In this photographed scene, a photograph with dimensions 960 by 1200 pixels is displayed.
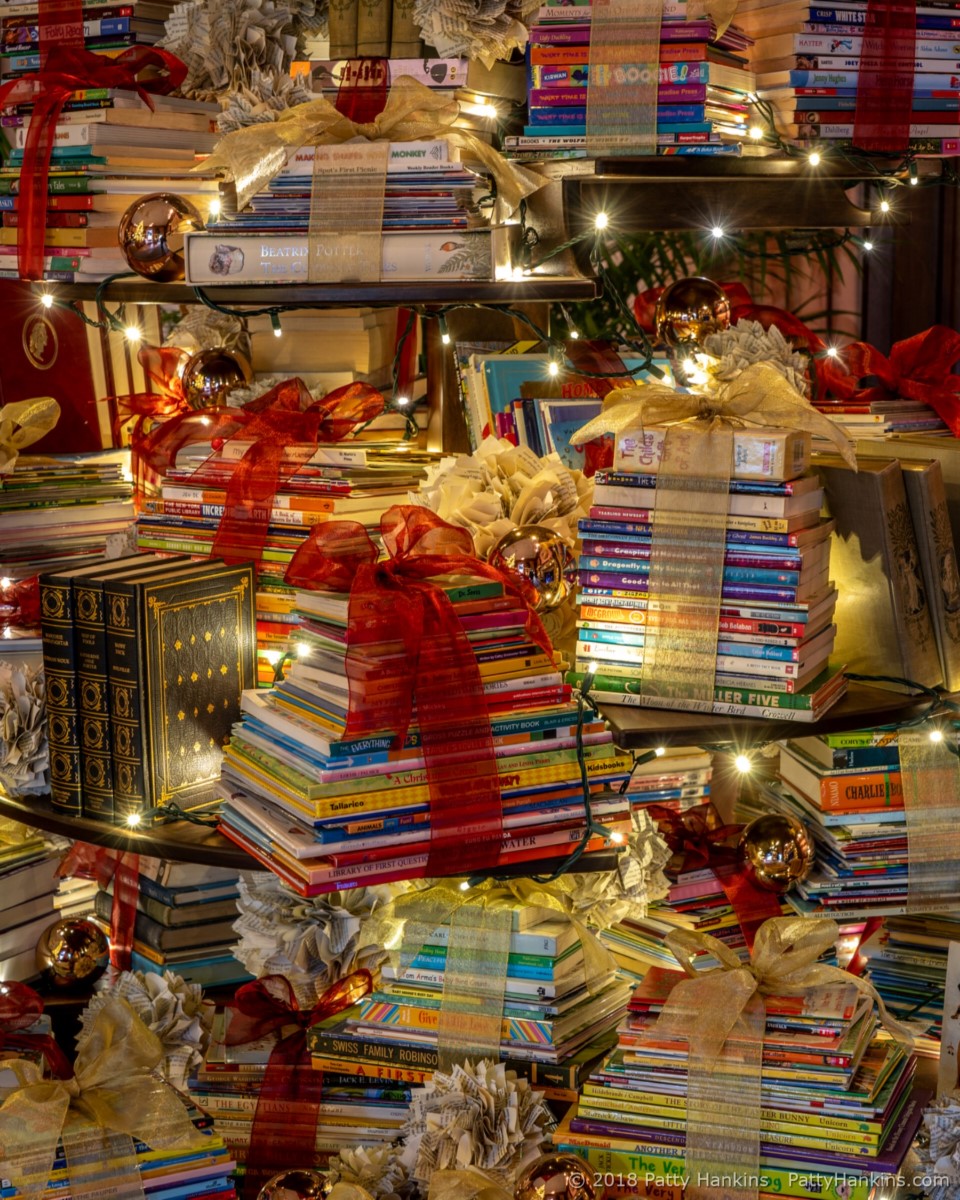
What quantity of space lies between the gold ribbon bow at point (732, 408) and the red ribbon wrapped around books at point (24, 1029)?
1.04m

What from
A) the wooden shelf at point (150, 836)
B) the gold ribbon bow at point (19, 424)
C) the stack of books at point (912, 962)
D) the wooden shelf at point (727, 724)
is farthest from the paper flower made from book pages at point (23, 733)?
the stack of books at point (912, 962)

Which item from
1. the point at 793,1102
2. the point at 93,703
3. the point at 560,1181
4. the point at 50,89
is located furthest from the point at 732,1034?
the point at 50,89

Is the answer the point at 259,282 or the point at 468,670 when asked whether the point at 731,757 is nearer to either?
the point at 468,670

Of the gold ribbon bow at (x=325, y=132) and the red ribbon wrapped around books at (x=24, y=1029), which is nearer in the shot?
the gold ribbon bow at (x=325, y=132)

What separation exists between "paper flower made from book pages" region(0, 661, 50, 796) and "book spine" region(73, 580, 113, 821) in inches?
3.3

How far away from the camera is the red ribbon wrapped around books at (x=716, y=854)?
1.74 meters

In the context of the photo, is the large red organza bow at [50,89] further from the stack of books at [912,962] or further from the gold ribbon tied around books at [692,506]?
the stack of books at [912,962]

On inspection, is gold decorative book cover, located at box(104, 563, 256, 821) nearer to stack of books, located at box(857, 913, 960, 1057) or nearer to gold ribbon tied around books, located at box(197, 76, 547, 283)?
gold ribbon tied around books, located at box(197, 76, 547, 283)

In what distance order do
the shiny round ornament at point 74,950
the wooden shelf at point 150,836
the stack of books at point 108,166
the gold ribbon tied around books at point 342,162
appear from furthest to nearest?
the shiny round ornament at point 74,950
the stack of books at point 108,166
the gold ribbon tied around books at point 342,162
the wooden shelf at point 150,836

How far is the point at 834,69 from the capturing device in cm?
179

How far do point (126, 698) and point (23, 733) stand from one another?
187mm

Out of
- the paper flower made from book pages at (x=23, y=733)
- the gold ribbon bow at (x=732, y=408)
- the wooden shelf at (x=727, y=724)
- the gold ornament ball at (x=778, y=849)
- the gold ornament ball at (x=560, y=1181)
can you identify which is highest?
the gold ribbon bow at (x=732, y=408)

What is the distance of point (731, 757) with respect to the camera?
6.48ft

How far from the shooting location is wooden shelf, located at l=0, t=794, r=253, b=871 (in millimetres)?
1472
